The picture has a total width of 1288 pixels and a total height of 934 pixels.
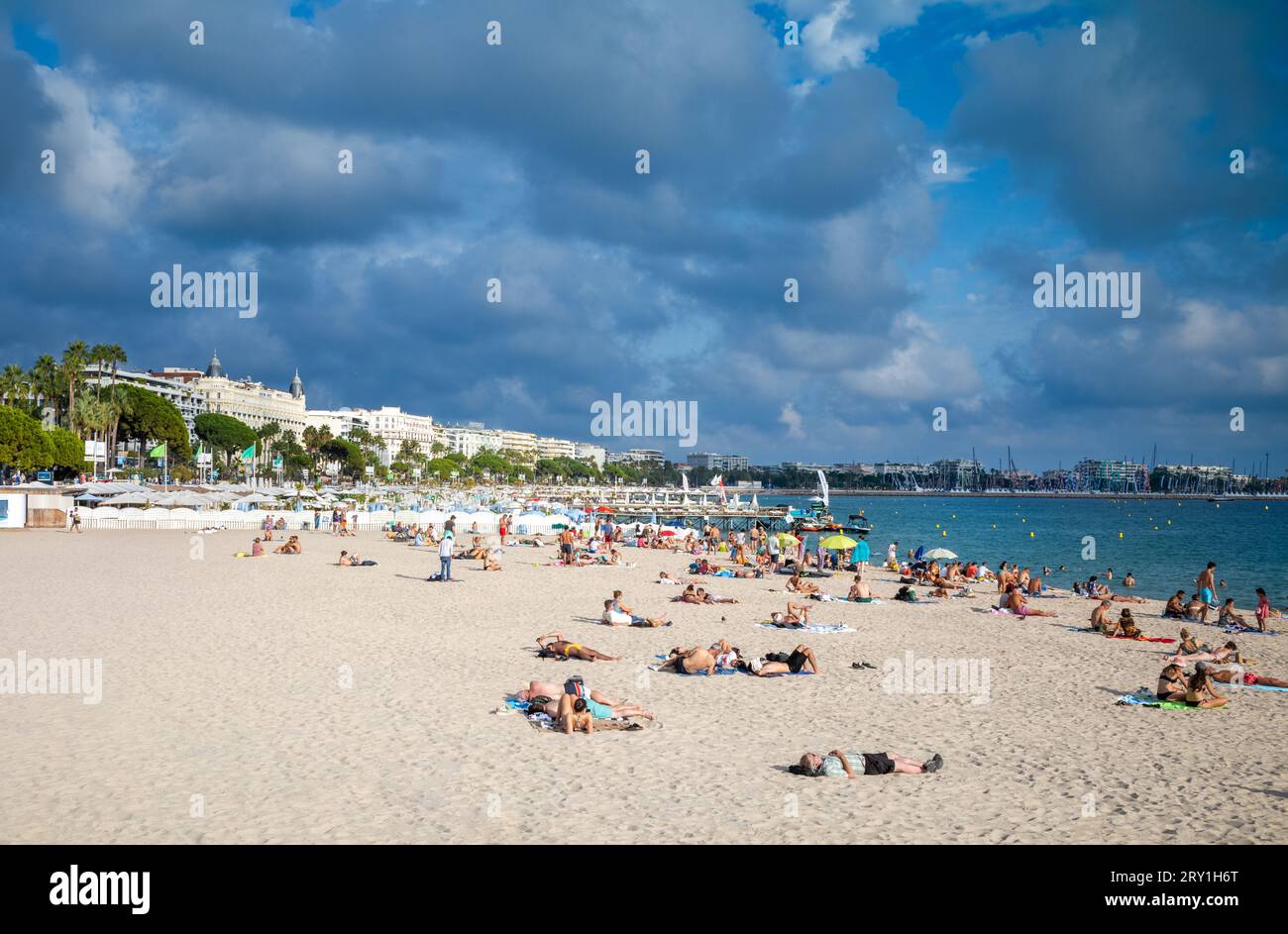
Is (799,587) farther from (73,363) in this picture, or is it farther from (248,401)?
(248,401)

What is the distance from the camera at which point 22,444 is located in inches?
1914

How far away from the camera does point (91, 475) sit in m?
66.4

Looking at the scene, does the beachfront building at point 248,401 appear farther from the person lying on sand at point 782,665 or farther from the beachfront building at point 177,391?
the person lying on sand at point 782,665

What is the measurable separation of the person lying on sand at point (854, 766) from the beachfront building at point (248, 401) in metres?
143

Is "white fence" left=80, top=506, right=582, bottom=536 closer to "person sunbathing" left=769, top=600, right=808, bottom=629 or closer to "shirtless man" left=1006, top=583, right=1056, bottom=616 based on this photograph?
"person sunbathing" left=769, top=600, right=808, bottom=629

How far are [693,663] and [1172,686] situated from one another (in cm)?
611

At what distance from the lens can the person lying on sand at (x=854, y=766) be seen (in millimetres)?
7484

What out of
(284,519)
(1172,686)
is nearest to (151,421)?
(284,519)

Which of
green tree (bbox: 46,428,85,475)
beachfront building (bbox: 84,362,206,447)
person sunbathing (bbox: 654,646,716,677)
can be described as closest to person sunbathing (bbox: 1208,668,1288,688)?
person sunbathing (bbox: 654,646,716,677)

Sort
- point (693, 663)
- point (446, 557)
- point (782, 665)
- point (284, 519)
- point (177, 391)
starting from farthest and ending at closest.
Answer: point (177, 391)
point (284, 519)
point (446, 557)
point (782, 665)
point (693, 663)

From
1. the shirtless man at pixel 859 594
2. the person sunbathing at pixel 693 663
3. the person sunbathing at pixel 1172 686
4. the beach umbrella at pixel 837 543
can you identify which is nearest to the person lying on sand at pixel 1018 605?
the shirtless man at pixel 859 594

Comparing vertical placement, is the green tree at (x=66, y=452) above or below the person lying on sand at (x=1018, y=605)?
above
